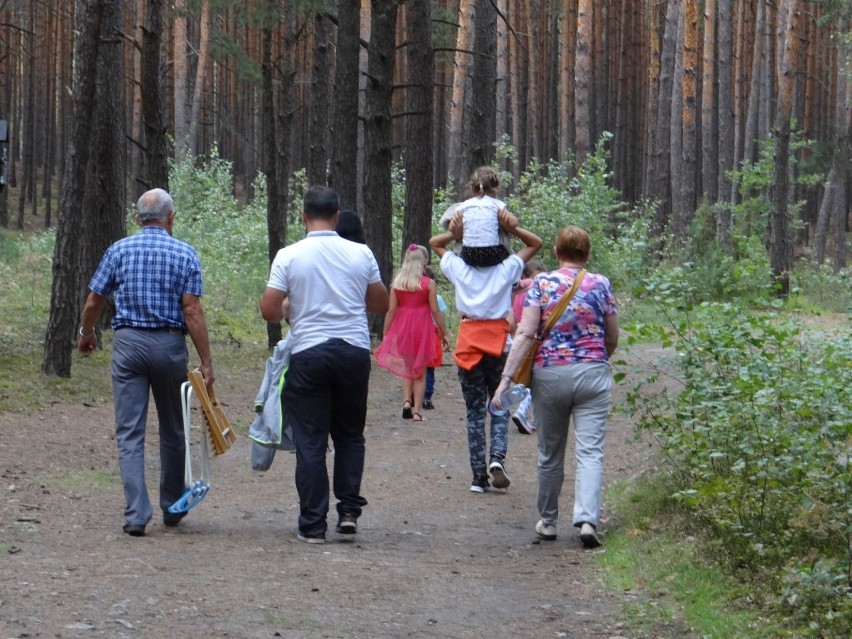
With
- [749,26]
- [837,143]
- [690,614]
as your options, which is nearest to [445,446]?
[690,614]

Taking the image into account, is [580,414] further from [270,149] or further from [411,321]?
[270,149]

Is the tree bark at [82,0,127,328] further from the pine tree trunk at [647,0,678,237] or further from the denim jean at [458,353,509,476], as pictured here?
the pine tree trunk at [647,0,678,237]

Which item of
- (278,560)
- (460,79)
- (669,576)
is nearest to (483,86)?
(278,560)

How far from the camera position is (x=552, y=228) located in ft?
74.0

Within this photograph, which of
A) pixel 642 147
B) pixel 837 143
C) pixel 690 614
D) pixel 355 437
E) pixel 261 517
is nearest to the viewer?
pixel 690 614

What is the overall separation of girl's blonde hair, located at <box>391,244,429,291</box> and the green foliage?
4.33m

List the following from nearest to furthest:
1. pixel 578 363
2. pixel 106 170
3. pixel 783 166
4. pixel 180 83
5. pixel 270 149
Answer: pixel 578 363 → pixel 106 170 → pixel 270 149 → pixel 783 166 → pixel 180 83

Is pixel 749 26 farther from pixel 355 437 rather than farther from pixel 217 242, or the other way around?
pixel 355 437

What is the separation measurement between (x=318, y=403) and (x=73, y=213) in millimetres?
6505

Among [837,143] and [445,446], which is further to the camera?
[837,143]

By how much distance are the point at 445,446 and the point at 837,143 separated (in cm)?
2367

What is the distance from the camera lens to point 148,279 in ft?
23.4

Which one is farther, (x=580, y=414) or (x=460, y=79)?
(x=460, y=79)

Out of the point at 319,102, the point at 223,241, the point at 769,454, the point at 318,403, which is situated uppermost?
the point at 319,102
